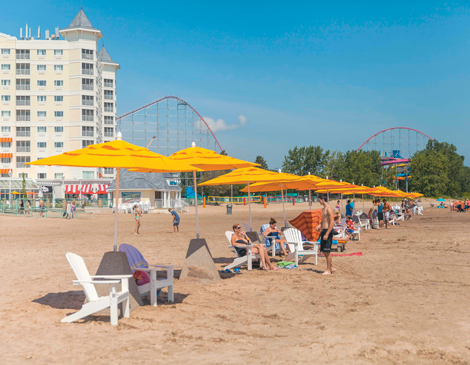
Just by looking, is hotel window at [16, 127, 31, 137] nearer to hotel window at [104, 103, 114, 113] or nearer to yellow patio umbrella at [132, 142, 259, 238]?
hotel window at [104, 103, 114, 113]

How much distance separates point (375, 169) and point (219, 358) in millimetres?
91585

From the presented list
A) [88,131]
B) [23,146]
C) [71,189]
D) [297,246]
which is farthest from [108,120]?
[297,246]

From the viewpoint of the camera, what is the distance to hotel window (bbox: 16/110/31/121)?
64.4 metres

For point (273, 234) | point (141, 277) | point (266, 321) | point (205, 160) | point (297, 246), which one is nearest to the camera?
point (266, 321)

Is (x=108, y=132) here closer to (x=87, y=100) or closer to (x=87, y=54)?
(x=87, y=100)

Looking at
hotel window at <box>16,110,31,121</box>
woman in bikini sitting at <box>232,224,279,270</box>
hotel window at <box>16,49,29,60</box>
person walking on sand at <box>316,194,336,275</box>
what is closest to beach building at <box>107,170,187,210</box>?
hotel window at <box>16,110,31,121</box>

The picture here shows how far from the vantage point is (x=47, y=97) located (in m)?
63.9

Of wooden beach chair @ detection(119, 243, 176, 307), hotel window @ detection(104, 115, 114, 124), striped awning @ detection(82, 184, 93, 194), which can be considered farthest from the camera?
hotel window @ detection(104, 115, 114, 124)

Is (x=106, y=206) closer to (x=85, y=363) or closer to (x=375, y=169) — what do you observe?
(x=85, y=363)

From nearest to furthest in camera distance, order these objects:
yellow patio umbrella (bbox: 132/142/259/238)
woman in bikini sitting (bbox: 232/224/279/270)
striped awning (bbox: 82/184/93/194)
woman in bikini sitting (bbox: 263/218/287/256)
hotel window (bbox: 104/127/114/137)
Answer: yellow patio umbrella (bbox: 132/142/259/238), woman in bikini sitting (bbox: 232/224/279/270), woman in bikini sitting (bbox: 263/218/287/256), striped awning (bbox: 82/184/93/194), hotel window (bbox: 104/127/114/137)

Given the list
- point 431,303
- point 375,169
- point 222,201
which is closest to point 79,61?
point 222,201

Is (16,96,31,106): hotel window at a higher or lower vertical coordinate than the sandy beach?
higher

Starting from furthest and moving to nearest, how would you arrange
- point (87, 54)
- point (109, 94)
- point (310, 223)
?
point (109, 94), point (87, 54), point (310, 223)

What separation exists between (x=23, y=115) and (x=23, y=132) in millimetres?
2430
